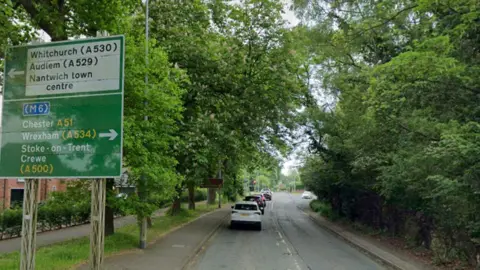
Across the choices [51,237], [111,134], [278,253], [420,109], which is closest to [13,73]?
[111,134]

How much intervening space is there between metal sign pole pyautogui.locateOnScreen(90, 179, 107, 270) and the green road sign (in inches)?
19.8

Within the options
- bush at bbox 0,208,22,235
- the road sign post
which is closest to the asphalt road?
the road sign post

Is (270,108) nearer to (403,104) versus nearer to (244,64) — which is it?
(244,64)

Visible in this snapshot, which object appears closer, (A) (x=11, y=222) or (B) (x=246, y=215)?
(A) (x=11, y=222)

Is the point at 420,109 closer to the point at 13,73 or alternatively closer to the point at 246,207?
the point at 13,73

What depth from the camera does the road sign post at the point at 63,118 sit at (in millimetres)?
6266

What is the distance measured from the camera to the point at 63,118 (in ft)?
21.0

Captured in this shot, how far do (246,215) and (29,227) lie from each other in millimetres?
17496

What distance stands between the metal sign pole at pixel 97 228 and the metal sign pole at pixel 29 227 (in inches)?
37.2

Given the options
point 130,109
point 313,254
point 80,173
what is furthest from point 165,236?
point 80,173

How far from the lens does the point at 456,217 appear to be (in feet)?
36.0

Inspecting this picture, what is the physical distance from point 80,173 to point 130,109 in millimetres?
6059

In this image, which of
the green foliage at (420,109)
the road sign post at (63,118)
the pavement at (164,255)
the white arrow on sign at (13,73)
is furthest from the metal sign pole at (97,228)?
the green foliage at (420,109)

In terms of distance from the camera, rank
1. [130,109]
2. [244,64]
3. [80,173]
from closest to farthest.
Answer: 1. [80,173]
2. [130,109]
3. [244,64]
